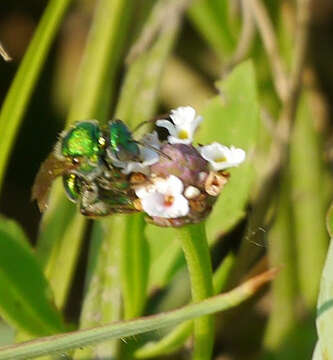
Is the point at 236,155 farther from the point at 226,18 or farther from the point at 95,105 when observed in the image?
the point at 226,18

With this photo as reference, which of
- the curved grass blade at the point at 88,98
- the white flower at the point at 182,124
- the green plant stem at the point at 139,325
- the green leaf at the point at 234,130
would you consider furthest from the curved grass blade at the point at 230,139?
the green plant stem at the point at 139,325

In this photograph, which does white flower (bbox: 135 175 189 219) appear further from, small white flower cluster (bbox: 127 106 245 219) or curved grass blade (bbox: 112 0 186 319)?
curved grass blade (bbox: 112 0 186 319)

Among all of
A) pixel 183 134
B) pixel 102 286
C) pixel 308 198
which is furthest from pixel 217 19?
pixel 183 134

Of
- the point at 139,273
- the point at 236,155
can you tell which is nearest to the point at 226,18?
the point at 139,273

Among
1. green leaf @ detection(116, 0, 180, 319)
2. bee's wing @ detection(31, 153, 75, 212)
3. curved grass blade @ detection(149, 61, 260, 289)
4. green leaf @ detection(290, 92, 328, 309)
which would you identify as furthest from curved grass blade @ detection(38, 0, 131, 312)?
green leaf @ detection(290, 92, 328, 309)

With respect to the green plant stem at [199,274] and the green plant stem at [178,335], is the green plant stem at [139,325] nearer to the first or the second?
the green plant stem at [199,274]

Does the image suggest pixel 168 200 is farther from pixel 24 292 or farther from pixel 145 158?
pixel 24 292
